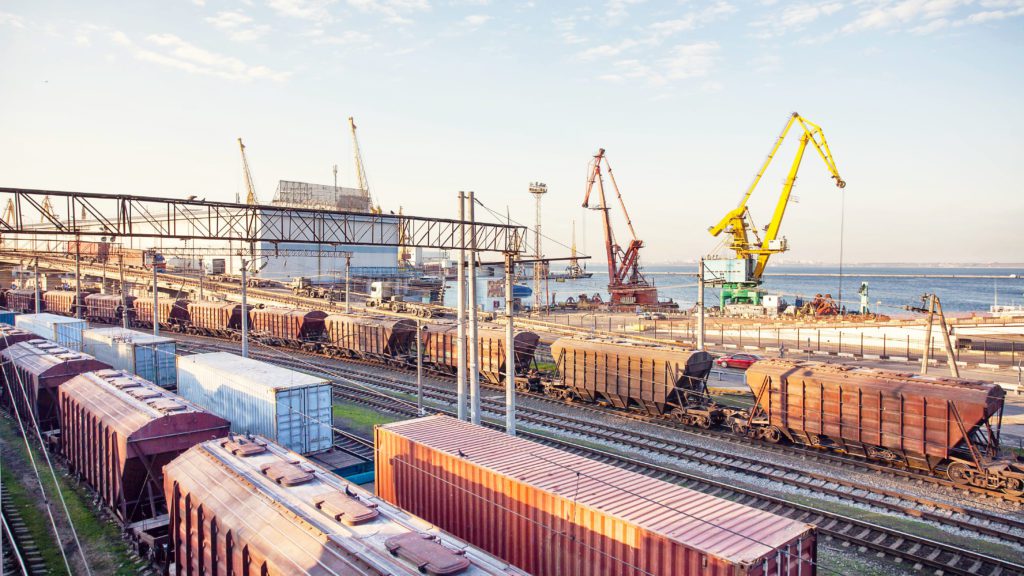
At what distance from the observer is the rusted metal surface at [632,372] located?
25.3 metres

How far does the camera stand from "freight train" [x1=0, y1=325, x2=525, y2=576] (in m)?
9.37

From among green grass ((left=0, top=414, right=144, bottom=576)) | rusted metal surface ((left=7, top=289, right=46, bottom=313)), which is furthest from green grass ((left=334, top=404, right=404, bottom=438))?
rusted metal surface ((left=7, top=289, right=46, bottom=313))

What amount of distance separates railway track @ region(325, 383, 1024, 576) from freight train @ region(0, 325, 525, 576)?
10457 mm

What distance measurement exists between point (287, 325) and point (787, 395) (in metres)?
35.4

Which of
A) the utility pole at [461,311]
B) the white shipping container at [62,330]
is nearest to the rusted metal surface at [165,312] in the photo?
the white shipping container at [62,330]

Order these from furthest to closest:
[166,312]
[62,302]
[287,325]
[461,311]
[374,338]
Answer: [62,302], [166,312], [287,325], [374,338], [461,311]

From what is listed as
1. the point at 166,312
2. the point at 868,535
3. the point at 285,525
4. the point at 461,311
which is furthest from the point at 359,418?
the point at 166,312

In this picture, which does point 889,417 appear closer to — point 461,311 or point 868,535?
point 868,535

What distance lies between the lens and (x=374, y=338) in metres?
38.6

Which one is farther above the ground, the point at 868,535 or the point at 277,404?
the point at 277,404

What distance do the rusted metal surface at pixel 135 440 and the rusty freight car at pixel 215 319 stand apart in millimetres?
32184

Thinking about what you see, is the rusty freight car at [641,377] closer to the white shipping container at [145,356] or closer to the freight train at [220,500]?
the freight train at [220,500]

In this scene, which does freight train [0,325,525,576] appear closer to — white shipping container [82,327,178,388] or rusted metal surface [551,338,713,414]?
white shipping container [82,327,178,388]

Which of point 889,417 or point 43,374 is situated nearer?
point 889,417
